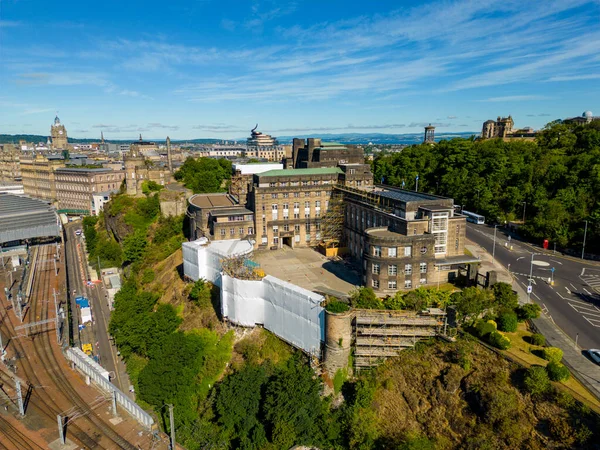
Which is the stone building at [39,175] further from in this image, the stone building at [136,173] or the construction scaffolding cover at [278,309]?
the construction scaffolding cover at [278,309]

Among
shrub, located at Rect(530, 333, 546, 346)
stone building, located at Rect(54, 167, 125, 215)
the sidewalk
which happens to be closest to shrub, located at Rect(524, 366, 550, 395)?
the sidewalk

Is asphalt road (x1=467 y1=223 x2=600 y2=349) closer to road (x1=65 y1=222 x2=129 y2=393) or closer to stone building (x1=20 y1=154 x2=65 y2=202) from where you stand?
road (x1=65 y1=222 x2=129 y2=393)

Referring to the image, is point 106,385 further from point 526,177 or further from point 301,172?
point 526,177

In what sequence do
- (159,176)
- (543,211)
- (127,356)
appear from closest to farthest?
(127,356), (543,211), (159,176)

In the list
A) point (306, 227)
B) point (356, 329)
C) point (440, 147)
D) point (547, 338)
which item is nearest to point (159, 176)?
point (306, 227)

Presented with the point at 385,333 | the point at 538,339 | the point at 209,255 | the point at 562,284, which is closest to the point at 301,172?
the point at 209,255

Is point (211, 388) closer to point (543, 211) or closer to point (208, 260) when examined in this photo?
point (208, 260)
